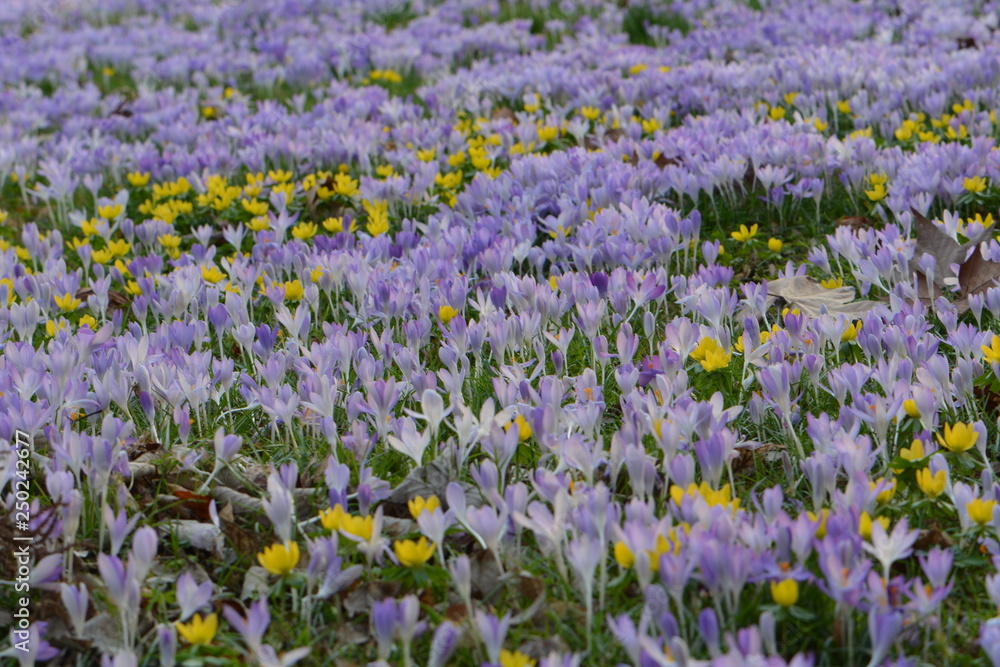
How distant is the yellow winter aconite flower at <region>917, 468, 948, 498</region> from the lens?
6.89 feet

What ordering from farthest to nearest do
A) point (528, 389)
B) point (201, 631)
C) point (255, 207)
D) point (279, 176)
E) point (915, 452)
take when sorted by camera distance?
point (279, 176), point (255, 207), point (528, 389), point (915, 452), point (201, 631)

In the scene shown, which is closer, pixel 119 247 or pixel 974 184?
pixel 974 184

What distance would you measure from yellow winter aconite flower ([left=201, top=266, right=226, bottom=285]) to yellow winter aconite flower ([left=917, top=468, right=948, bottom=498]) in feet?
9.06

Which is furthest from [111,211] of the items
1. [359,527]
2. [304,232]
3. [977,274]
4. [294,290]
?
[977,274]

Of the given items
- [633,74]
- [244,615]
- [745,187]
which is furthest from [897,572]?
[633,74]

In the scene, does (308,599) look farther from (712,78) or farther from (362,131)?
(712,78)

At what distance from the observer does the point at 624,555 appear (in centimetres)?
192

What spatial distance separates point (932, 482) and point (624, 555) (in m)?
0.75

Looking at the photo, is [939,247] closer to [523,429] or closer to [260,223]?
[523,429]

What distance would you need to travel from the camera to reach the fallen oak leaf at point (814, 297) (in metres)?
3.27

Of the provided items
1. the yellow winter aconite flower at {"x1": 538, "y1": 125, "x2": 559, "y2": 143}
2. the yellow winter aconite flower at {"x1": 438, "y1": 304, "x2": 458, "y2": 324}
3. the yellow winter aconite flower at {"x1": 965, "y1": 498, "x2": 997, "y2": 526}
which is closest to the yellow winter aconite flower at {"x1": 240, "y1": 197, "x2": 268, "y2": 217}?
the yellow winter aconite flower at {"x1": 538, "y1": 125, "x2": 559, "y2": 143}

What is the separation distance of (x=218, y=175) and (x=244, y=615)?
3.69 m

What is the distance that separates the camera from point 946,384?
2.48 metres

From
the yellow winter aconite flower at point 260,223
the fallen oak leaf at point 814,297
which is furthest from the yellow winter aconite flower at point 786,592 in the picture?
the yellow winter aconite flower at point 260,223
